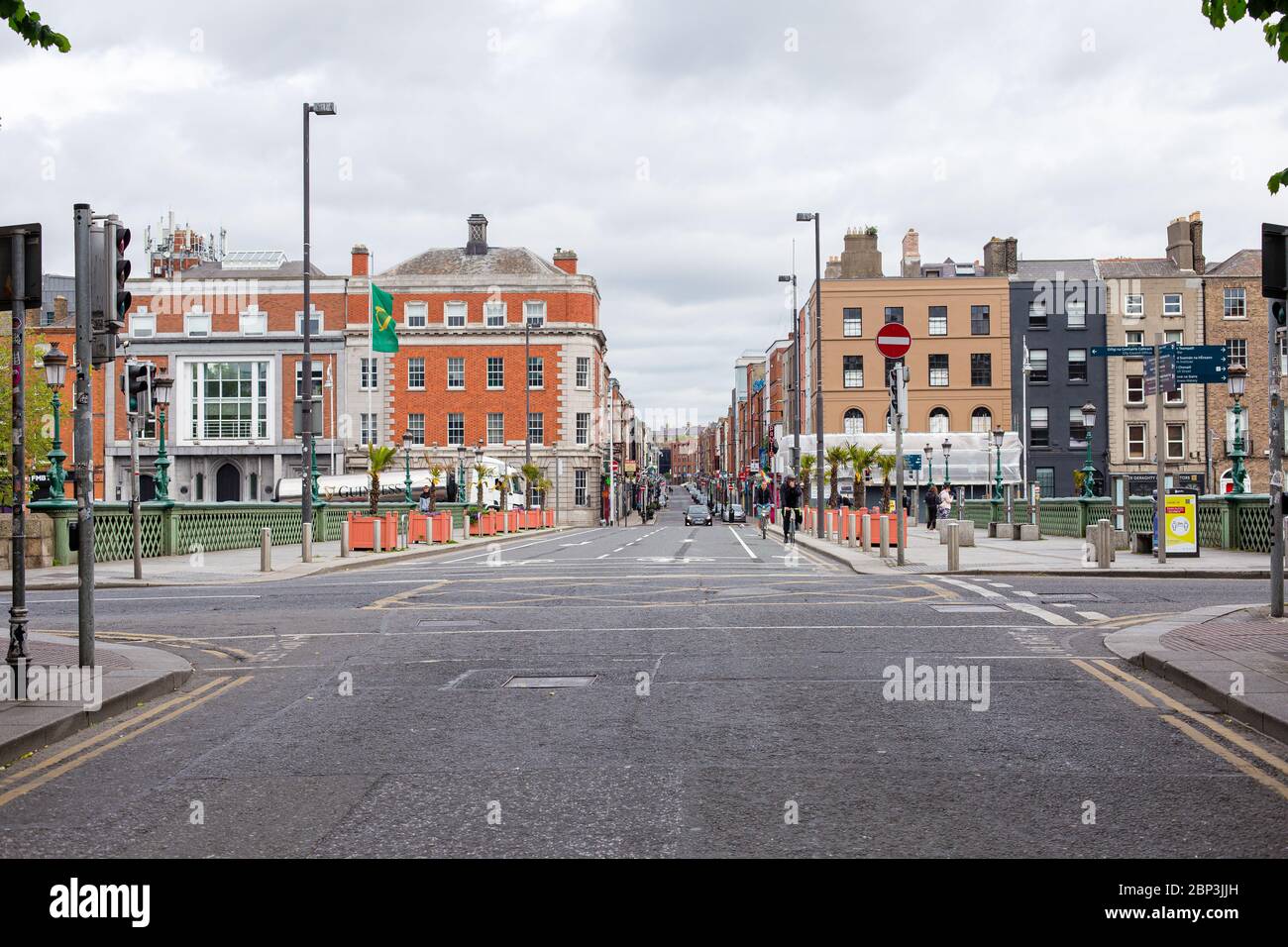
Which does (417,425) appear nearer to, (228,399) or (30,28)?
(228,399)

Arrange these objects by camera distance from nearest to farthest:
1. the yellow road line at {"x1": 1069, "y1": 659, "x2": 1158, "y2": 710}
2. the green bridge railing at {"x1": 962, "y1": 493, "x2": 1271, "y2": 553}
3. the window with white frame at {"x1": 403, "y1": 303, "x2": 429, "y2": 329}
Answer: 1. the yellow road line at {"x1": 1069, "y1": 659, "x2": 1158, "y2": 710}
2. the green bridge railing at {"x1": 962, "y1": 493, "x2": 1271, "y2": 553}
3. the window with white frame at {"x1": 403, "y1": 303, "x2": 429, "y2": 329}

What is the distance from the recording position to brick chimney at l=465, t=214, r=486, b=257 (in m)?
83.9

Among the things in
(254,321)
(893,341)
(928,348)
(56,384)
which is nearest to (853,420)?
(928,348)

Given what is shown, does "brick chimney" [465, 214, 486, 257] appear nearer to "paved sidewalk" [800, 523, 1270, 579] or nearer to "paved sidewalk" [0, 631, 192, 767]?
"paved sidewalk" [800, 523, 1270, 579]

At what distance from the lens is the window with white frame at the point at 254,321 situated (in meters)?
78.3

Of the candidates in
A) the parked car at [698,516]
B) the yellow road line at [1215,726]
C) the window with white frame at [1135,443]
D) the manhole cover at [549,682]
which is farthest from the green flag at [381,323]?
the window with white frame at [1135,443]

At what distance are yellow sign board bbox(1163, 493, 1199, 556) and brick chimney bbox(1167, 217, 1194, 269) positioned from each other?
52.4 m

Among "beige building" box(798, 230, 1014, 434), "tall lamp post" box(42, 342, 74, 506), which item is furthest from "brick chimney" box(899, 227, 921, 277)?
"tall lamp post" box(42, 342, 74, 506)

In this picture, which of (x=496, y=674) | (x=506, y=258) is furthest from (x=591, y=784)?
(x=506, y=258)

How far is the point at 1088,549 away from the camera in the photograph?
2470cm

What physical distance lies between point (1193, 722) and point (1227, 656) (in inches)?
94.6

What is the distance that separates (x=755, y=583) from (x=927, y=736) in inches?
458

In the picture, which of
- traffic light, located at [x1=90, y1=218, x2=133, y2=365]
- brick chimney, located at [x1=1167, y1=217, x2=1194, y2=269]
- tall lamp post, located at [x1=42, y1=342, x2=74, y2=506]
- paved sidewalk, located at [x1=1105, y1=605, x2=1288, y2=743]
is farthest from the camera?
brick chimney, located at [x1=1167, y1=217, x2=1194, y2=269]
